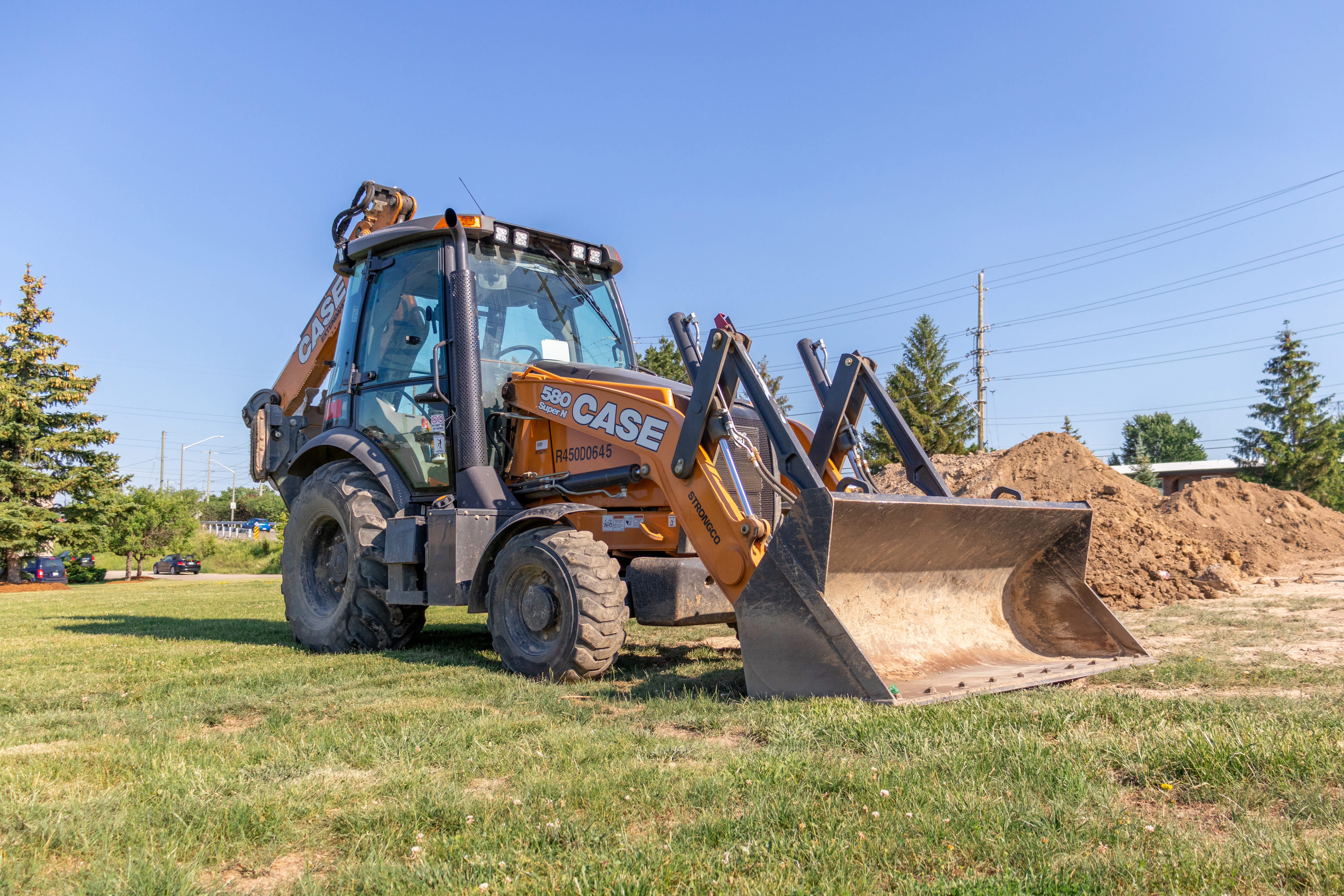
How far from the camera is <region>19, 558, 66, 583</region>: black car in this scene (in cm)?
2998

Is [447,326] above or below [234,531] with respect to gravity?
above

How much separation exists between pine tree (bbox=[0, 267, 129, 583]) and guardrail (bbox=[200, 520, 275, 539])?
16449 mm

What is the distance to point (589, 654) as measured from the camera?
18.9 ft

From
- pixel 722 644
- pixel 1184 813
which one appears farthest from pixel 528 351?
pixel 1184 813

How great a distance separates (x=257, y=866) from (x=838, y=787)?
1.86m

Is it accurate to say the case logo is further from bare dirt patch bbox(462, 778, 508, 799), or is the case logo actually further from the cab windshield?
bare dirt patch bbox(462, 778, 508, 799)

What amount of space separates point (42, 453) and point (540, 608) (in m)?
31.9

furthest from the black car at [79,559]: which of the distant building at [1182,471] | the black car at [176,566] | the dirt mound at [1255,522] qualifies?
the distant building at [1182,471]

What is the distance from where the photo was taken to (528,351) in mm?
7668

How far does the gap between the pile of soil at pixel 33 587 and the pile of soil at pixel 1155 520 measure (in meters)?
25.1

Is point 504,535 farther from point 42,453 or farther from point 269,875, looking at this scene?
point 42,453

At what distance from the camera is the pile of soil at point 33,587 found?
92.7ft

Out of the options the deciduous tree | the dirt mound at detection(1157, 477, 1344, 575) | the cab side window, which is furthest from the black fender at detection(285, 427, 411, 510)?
the deciduous tree

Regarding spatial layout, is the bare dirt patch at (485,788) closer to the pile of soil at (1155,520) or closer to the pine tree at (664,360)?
the pile of soil at (1155,520)
